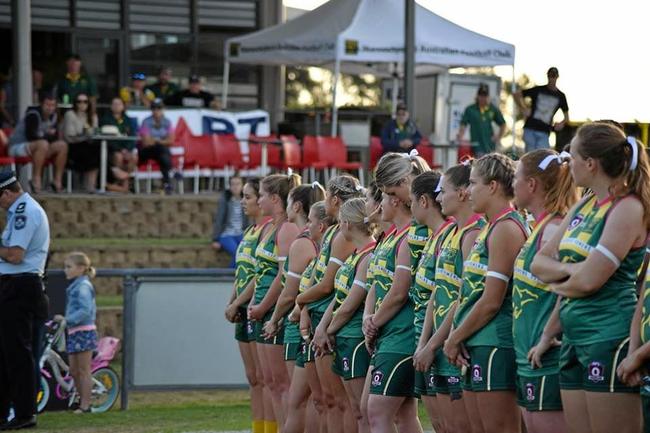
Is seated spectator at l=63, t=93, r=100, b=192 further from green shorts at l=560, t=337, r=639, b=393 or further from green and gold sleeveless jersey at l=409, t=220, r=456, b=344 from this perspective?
green shorts at l=560, t=337, r=639, b=393

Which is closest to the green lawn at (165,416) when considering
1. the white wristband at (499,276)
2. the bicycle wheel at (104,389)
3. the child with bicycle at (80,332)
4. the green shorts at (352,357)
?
the bicycle wheel at (104,389)

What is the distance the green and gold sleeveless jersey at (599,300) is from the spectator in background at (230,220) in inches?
518

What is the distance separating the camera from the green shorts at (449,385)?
6.65m

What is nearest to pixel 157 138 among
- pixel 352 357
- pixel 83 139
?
pixel 83 139

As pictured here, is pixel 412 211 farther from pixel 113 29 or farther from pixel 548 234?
pixel 113 29

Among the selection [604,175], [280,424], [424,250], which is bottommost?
[280,424]

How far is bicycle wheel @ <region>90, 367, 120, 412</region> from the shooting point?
1325 cm

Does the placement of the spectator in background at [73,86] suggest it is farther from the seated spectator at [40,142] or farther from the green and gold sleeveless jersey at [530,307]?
the green and gold sleeveless jersey at [530,307]

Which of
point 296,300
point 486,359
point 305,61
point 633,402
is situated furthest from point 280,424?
point 305,61

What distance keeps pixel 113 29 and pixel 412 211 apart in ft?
63.0

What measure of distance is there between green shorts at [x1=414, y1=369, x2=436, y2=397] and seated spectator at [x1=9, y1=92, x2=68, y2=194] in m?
12.8

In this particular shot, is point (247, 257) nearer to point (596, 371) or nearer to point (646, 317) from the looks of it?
point (596, 371)

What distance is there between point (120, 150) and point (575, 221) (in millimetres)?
15377

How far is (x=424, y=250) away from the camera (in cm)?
702
